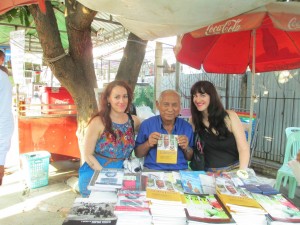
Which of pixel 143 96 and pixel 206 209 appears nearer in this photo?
pixel 206 209

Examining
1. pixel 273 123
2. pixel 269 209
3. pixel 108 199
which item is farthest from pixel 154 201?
pixel 273 123

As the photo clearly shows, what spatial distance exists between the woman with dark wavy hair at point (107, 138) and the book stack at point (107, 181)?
53 centimetres

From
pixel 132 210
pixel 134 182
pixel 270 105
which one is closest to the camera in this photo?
pixel 132 210

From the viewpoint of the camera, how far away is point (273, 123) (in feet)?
19.1

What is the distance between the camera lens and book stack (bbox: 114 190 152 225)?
1.34 m

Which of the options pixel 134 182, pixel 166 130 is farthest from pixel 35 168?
pixel 134 182

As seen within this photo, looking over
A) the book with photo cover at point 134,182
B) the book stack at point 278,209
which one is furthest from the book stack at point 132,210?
the book stack at point 278,209

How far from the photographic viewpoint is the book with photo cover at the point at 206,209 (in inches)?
52.7

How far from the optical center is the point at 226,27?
229cm

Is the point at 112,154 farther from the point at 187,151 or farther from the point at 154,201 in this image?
the point at 154,201

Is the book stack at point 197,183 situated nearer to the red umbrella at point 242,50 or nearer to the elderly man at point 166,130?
the elderly man at point 166,130

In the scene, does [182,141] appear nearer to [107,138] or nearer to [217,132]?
[217,132]

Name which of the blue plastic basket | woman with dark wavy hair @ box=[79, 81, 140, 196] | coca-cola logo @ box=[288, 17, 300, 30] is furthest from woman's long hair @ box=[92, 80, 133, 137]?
the blue plastic basket

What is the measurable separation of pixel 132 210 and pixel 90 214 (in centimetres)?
21
